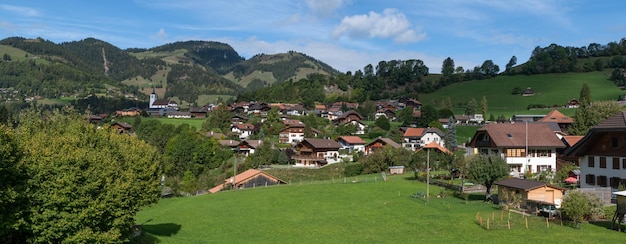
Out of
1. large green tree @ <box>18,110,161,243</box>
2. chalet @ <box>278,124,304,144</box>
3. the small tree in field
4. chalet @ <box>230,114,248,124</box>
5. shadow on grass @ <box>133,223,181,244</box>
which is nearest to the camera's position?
large green tree @ <box>18,110,161,243</box>

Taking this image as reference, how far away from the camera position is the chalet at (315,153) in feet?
315

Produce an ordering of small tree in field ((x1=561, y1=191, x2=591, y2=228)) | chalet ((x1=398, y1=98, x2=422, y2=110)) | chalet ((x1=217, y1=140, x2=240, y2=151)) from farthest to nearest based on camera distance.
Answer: chalet ((x1=398, y1=98, x2=422, y2=110))
chalet ((x1=217, y1=140, x2=240, y2=151))
small tree in field ((x1=561, y1=191, x2=591, y2=228))

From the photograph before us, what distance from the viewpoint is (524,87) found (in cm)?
18062

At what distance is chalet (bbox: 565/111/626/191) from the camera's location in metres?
42.3

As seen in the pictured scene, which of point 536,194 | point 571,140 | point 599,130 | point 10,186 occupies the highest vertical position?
point 599,130

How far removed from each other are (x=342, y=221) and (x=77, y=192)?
61.7ft

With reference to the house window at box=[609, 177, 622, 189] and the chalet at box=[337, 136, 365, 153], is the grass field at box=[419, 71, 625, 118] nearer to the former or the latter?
the chalet at box=[337, 136, 365, 153]

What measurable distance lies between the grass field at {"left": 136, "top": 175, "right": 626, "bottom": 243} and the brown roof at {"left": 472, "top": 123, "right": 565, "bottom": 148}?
17.2 meters

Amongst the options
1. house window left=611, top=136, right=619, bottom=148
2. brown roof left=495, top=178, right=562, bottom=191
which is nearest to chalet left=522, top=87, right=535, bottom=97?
house window left=611, top=136, right=619, bottom=148

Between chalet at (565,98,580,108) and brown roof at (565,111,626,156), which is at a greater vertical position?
chalet at (565,98,580,108)

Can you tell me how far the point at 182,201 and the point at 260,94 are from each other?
141424 millimetres

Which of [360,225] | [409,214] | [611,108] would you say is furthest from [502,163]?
[611,108]

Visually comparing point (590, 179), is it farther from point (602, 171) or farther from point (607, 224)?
point (607, 224)

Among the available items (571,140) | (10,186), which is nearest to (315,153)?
(571,140)
